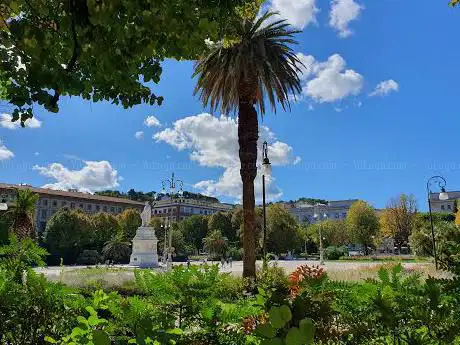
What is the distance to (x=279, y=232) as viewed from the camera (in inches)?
2404

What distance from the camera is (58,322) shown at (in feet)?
11.0

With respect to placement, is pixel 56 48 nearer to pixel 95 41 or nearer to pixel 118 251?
pixel 95 41

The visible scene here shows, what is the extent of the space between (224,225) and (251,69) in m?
64.2

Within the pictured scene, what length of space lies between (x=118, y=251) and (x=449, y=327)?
195 ft

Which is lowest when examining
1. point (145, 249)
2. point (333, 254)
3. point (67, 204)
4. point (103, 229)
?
point (333, 254)

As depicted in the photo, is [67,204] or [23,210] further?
[67,204]

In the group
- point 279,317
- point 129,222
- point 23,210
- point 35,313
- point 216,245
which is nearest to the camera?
point 279,317

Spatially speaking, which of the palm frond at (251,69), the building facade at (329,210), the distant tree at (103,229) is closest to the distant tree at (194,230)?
the distant tree at (103,229)

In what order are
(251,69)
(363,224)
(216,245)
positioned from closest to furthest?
(251,69) < (216,245) < (363,224)

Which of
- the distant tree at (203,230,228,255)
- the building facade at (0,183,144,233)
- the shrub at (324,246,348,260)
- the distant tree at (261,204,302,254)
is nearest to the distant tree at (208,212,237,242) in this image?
the distant tree at (203,230,228,255)

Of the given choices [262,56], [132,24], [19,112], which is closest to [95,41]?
[132,24]

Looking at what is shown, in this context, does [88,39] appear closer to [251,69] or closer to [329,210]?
[251,69]

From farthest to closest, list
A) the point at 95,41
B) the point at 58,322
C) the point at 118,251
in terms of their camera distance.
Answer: the point at 118,251 → the point at 58,322 → the point at 95,41

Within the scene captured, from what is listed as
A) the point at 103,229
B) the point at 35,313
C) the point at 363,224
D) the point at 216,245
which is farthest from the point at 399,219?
the point at 35,313
